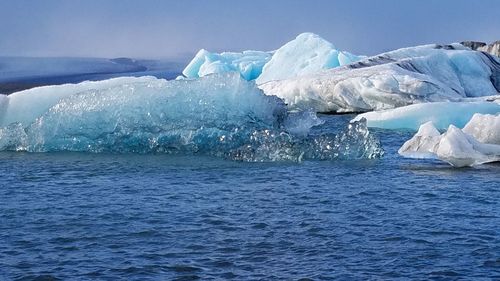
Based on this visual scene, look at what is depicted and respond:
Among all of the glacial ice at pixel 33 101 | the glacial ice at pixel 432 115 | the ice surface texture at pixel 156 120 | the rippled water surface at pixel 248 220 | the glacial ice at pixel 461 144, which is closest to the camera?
the rippled water surface at pixel 248 220

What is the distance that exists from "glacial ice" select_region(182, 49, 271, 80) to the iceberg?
598cm

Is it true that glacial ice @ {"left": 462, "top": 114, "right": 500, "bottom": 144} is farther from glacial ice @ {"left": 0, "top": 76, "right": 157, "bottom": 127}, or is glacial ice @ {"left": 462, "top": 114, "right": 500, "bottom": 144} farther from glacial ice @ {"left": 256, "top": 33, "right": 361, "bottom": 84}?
glacial ice @ {"left": 256, "top": 33, "right": 361, "bottom": 84}

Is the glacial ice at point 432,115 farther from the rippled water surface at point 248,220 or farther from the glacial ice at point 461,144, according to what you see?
the rippled water surface at point 248,220

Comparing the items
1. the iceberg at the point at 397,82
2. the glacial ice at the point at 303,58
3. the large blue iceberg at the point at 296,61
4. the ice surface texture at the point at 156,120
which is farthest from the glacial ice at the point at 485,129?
the glacial ice at the point at 303,58

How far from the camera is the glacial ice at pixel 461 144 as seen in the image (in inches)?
417

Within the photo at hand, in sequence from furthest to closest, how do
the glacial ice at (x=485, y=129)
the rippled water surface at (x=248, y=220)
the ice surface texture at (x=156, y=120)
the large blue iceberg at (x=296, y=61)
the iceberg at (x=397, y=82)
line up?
the large blue iceberg at (x=296, y=61) → the iceberg at (x=397, y=82) → the ice surface texture at (x=156, y=120) → the glacial ice at (x=485, y=129) → the rippled water surface at (x=248, y=220)

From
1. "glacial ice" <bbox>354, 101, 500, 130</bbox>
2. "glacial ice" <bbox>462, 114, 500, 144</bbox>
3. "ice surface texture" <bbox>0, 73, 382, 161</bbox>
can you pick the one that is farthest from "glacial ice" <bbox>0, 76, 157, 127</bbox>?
"glacial ice" <bbox>354, 101, 500, 130</bbox>

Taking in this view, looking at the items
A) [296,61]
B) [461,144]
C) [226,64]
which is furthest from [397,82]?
[226,64]

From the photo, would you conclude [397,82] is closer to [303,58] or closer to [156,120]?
[303,58]

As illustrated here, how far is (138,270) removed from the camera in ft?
18.6

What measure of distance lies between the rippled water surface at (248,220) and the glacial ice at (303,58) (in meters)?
17.4

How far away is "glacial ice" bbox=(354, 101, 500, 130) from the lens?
17.0m

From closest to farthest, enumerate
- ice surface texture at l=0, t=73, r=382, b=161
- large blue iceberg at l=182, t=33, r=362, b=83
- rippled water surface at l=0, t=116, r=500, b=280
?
rippled water surface at l=0, t=116, r=500, b=280 → ice surface texture at l=0, t=73, r=382, b=161 → large blue iceberg at l=182, t=33, r=362, b=83

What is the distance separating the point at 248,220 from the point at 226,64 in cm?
2371
